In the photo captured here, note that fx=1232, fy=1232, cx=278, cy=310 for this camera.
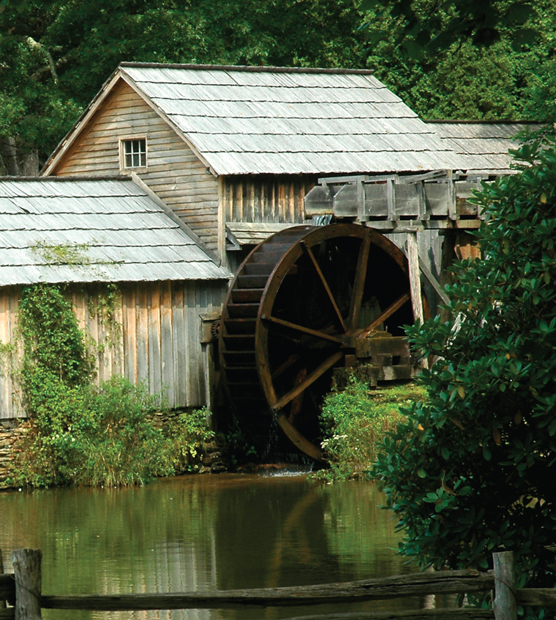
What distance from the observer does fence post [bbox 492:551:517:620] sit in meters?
5.85

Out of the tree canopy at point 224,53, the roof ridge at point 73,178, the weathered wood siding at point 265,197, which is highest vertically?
the tree canopy at point 224,53

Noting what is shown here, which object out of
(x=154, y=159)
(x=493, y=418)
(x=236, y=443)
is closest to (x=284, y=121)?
(x=154, y=159)

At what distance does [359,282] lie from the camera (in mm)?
19500

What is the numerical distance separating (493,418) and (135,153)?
47.4 feet

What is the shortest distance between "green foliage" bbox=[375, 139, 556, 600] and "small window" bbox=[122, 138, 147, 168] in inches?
538

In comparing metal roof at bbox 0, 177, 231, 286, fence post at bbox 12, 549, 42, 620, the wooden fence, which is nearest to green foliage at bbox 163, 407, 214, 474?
metal roof at bbox 0, 177, 231, 286

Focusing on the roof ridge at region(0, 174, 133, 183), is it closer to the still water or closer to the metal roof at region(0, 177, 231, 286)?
the metal roof at region(0, 177, 231, 286)

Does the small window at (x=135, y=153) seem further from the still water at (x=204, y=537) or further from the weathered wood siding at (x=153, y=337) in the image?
the still water at (x=204, y=537)

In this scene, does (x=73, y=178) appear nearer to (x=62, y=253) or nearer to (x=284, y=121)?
(x=62, y=253)

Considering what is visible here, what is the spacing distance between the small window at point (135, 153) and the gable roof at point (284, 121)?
0.87 meters

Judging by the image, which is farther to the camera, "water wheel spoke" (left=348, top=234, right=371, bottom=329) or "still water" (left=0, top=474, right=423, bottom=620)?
"water wheel spoke" (left=348, top=234, right=371, bottom=329)

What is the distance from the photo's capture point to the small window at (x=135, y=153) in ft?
66.6

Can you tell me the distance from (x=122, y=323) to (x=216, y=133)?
146 inches

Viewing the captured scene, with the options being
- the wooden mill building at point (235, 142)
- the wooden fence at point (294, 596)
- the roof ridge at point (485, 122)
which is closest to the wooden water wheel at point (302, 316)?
the wooden mill building at point (235, 142)
